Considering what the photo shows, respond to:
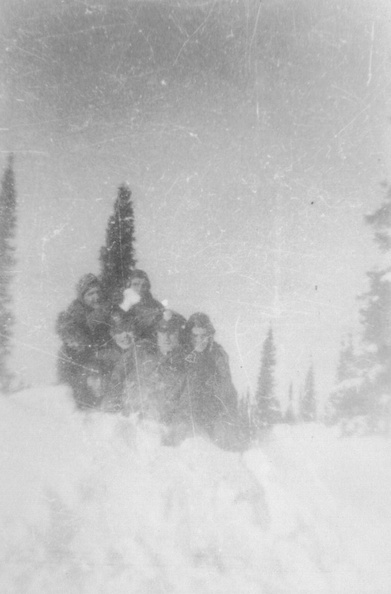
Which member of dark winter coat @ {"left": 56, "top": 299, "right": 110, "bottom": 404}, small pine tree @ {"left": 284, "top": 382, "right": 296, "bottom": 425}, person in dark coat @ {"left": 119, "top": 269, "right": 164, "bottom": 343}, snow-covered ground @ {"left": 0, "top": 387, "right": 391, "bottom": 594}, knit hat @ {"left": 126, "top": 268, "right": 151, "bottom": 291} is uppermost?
knit hat @ {"left": 126, "top": 268, "right": 151, "bottom": 291}

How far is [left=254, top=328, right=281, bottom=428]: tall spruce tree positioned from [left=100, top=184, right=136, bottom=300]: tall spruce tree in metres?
0.91

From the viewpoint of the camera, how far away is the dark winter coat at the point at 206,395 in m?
2.12

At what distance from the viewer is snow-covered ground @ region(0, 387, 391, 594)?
2047 millimetres

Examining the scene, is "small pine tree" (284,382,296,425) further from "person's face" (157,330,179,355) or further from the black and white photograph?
"person's face" (157,330,179,355)

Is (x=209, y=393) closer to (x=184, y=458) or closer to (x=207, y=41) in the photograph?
(x=184, y=458)

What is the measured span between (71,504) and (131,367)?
780 millimetres

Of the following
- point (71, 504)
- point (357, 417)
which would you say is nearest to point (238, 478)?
point (357, 417)

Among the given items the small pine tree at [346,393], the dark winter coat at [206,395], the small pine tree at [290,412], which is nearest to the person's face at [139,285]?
the dark winter coat at [206,395]

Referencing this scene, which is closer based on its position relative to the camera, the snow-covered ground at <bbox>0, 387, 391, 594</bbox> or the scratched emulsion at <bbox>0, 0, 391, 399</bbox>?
the snow-covered ground at <bbox>0, 387, 391, 594</bbox>

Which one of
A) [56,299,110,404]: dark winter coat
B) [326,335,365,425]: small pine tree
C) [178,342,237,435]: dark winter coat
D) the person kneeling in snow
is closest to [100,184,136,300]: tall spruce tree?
[56,299,110,404]: dark winter coat

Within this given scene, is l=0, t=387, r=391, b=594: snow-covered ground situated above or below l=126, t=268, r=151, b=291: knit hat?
below

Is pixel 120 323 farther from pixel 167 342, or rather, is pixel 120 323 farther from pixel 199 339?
pixel 199 339

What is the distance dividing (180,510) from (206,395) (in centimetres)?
62

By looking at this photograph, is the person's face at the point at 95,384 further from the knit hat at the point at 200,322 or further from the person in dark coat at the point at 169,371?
the knit hat at the point at 200,322
